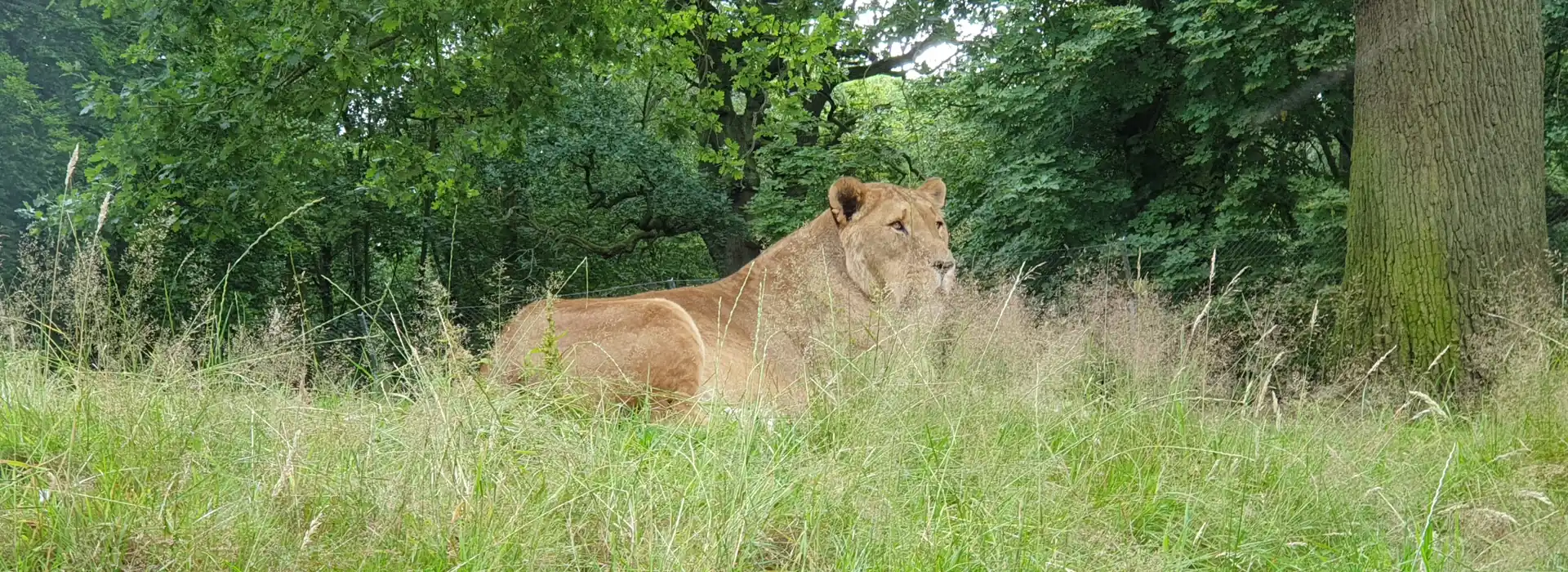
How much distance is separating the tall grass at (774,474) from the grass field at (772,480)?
1 centimetres

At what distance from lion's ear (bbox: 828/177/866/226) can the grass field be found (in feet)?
5.95

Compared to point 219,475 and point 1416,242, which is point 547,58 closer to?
point 1416,242

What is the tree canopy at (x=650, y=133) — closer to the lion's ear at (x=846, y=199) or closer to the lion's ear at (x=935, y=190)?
the lion's ear at (x=935, y=190)

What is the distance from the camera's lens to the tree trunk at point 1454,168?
7.38 meters

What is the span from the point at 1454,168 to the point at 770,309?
4.27 meters

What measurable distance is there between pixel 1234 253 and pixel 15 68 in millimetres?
20073

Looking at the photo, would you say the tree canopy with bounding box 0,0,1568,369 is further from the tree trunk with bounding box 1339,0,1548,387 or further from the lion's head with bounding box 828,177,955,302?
the tree trunk with bounding box 1339,0,1548,387

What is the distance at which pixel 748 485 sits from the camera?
3.32 meters

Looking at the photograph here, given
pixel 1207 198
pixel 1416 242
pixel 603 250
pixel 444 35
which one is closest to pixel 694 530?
pixel 1416 242

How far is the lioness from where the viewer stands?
17.6 ft

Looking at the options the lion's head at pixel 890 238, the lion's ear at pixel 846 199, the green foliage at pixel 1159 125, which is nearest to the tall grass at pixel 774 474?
the lion's head at pixel 890 238

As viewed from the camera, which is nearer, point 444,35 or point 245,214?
point 444,35

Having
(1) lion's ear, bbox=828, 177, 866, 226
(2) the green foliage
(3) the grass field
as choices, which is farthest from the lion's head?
(2) the green foliage

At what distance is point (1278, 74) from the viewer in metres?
14.6
